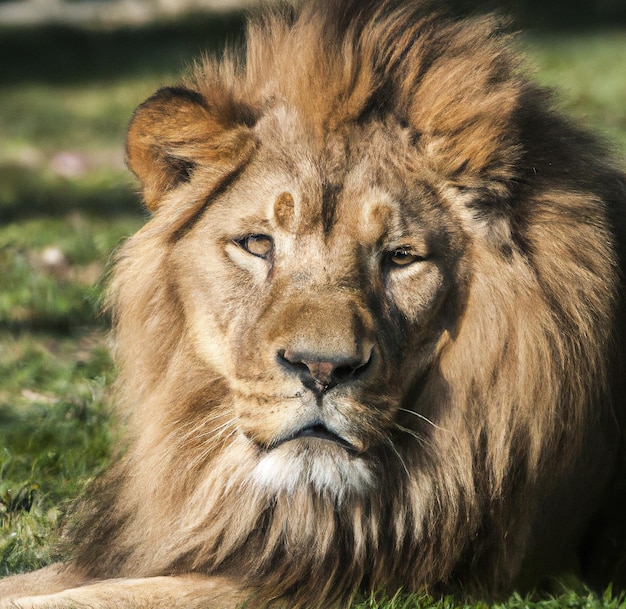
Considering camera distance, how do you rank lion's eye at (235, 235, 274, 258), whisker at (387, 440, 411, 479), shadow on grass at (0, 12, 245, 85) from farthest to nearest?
shadow on grass at (0, 12, 245, 85), lion's eye at (235, 235, 274, 258), whisker at (387, 440, 411, 479)

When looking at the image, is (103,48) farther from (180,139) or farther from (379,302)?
(379,302)

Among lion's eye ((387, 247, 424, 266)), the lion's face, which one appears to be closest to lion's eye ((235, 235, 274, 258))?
the lion's face

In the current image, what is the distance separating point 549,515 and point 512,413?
17.5 inches

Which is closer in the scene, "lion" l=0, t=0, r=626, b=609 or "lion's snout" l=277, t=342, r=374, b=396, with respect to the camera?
"lion's snout" l=277, t=342, r=374, b=396

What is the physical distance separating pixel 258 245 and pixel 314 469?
71cm

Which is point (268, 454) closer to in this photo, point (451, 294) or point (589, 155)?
point (451, 294)

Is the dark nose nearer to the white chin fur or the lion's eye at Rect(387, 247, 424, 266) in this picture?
the white chin fur

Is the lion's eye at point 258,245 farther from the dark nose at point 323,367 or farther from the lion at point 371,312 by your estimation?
the dark nose at point 323,367

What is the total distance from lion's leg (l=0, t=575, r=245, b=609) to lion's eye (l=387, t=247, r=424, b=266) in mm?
1087

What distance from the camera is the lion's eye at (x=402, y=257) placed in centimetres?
324

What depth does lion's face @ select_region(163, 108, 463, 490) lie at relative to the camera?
3.02 meters

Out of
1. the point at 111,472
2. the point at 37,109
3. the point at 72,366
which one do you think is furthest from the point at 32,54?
the point at 111,472

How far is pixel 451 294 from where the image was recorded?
3.31m

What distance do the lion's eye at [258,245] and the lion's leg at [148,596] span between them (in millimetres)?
1004
